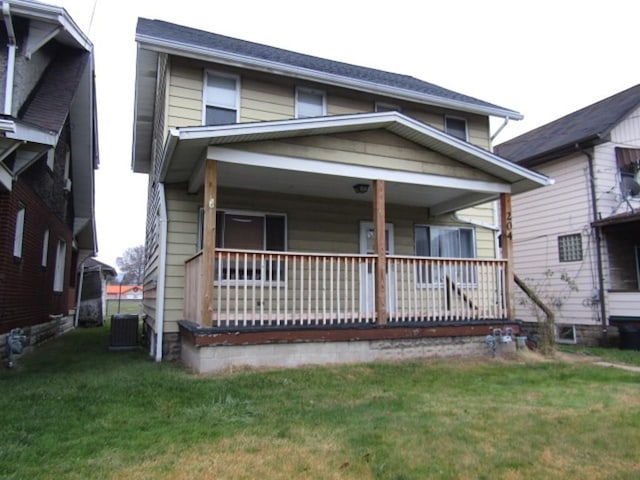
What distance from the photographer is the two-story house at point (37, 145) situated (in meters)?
7.50

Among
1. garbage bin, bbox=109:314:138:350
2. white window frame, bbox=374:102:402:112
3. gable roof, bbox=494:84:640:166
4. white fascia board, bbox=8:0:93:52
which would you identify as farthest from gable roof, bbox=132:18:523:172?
garbage bin, bbox=109:314:138:350

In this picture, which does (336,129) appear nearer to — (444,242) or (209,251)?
(209,251)

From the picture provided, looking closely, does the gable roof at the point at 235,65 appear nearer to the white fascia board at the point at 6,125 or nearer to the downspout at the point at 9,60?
the downspout at the point at 9,60

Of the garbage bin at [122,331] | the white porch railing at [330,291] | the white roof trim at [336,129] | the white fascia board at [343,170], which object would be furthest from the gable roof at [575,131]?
the garbage bin at [122,331]

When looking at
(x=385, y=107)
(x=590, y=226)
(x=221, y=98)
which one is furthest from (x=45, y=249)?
(x=590, y=226)

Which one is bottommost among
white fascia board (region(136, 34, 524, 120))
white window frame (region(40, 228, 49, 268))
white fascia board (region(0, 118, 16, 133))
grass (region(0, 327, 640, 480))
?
grass (region(0, 327, 640, 480))

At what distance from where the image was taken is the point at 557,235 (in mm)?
13203

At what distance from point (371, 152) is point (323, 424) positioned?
4.87m

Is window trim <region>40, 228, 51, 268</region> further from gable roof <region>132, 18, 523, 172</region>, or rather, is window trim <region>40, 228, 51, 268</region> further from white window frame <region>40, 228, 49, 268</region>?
gable roof <region>132, 18, 523, 172</region>

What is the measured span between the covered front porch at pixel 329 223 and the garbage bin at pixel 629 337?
Result: 437 centimetres

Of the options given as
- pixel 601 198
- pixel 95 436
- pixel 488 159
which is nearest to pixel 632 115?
pixel 601 198

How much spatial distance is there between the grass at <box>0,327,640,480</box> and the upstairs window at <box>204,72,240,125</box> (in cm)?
468

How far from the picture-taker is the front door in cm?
786

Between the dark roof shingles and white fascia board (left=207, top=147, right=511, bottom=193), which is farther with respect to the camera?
the dark roof shingles
